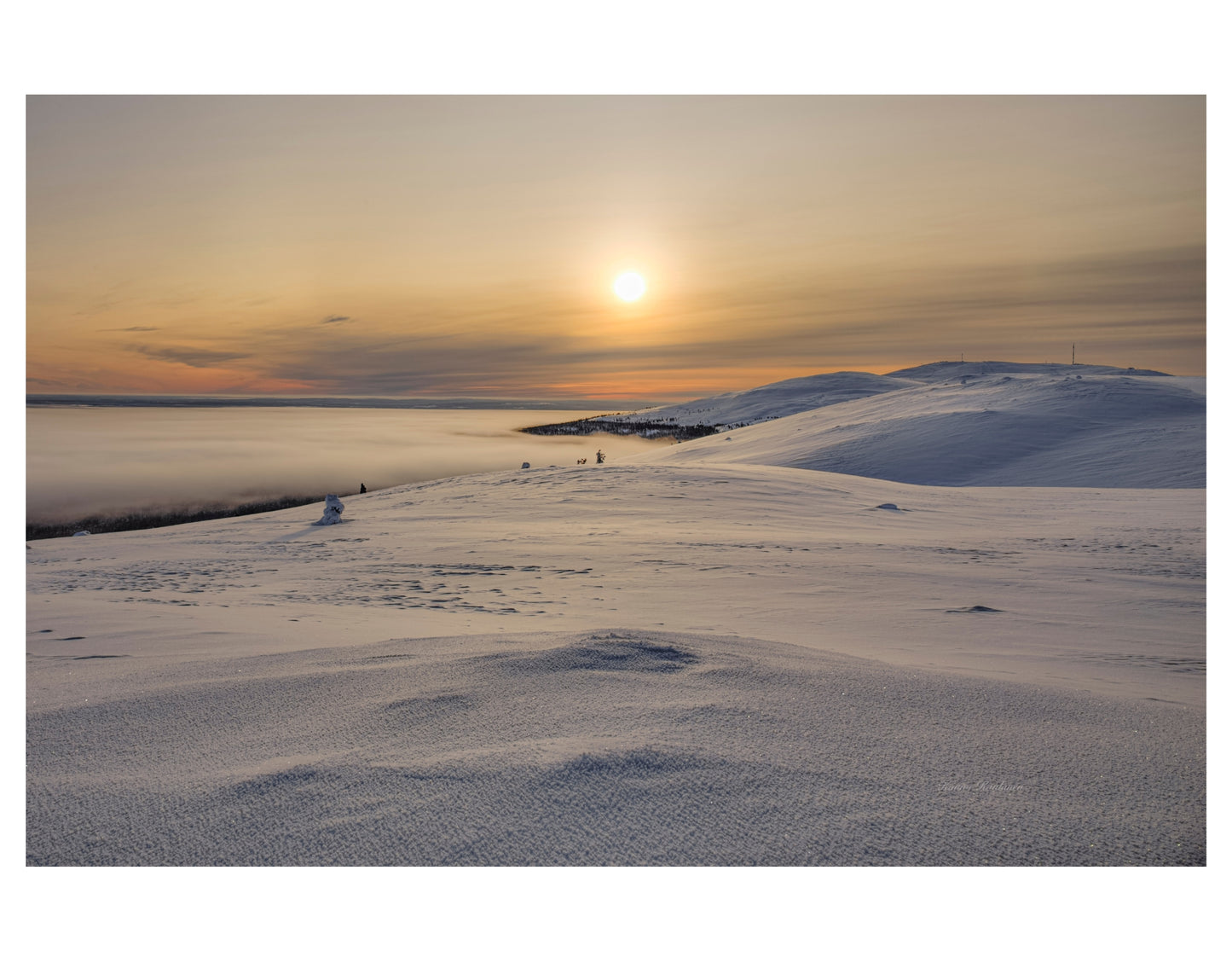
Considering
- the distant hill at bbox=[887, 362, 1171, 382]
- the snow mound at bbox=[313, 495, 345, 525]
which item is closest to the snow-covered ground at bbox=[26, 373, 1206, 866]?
the snow mound at bbox=[313, 495, 345, 525]

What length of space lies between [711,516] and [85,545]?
7766mm

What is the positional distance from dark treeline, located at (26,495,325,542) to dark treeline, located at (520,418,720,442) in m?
26.8

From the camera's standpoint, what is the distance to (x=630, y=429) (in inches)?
2106

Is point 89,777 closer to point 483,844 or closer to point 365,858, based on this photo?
point 365,858

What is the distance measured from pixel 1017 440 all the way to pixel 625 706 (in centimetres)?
1989

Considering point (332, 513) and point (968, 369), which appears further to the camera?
point (968, 369)

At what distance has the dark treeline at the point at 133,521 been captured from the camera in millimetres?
14195

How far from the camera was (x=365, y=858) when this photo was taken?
183 cm

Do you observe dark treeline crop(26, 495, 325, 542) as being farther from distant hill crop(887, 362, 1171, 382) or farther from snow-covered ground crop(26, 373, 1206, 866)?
distant hill crop(887, 362, 1171, 382)

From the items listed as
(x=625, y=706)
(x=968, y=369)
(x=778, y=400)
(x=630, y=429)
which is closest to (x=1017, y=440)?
(x=625, y=706)

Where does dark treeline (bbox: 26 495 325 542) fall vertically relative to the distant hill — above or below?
below

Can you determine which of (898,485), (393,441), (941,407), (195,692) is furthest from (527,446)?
(195,692)

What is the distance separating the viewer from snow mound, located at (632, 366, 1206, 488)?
1683 cm

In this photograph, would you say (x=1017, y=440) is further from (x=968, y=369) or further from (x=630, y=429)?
(x=968, y=369)
